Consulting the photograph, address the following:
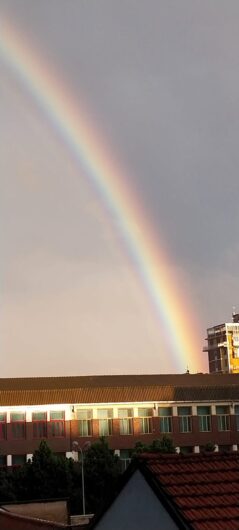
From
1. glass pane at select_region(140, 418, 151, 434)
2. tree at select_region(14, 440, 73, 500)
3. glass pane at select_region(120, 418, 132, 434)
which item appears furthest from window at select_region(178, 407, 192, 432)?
tree at select_region(14, 440, 73, 500)

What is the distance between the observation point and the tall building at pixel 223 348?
6422 inches

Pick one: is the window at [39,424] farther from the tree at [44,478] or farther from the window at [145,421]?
the tree at [44,478]

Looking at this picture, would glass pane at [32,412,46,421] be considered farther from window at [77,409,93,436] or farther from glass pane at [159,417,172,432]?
glass pane at [159,417,172,432]

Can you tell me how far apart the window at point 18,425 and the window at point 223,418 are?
20836mm

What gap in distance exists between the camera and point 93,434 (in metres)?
77.1

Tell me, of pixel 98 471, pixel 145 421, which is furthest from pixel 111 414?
pixel 98 471

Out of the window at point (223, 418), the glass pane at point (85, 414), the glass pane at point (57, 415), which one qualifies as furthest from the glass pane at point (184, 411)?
the glass pane at point (57, 415)

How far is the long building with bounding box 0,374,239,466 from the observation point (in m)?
74.8

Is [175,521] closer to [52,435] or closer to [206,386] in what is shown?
[52,435]

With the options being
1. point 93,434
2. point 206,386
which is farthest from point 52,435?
point 206,386

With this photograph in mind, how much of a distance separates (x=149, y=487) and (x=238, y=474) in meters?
1.06

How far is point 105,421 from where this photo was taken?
255 ft

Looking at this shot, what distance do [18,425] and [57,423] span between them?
4.02 m

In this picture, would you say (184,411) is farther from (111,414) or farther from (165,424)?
(111,414)
